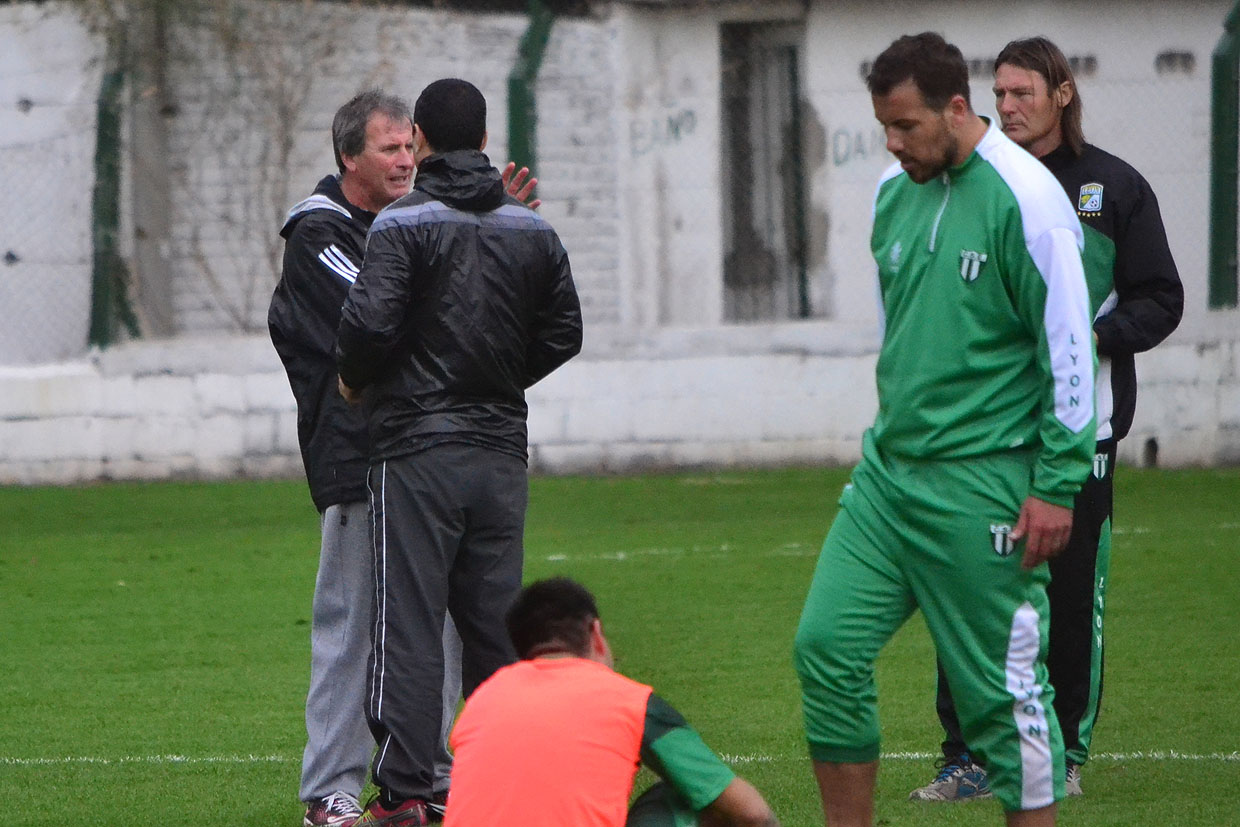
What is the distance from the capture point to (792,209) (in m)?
17.5

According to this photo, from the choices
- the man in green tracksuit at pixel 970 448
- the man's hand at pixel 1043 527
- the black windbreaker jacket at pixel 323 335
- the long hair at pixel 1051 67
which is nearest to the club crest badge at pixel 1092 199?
the long hair at pixel 1051 67

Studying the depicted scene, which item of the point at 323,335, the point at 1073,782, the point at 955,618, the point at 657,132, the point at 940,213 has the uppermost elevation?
the point at 657,132

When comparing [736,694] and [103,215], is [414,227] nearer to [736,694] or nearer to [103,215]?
[736,694]

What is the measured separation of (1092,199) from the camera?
5812mm

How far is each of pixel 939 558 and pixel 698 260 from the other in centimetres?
1300

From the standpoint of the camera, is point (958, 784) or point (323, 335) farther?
point (958, 784)

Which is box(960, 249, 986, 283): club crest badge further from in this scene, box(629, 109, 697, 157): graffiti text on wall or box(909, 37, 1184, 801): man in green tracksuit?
box(629, 109, 697, 157): graffiti text on wall

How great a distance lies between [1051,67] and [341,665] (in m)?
2.69

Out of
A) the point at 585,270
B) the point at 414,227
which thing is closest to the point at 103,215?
the point at 585,270

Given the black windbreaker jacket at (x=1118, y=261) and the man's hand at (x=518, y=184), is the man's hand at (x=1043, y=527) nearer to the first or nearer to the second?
the black windbreaker jacket at (x=1118, y=261)

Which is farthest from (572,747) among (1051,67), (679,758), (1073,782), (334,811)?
(1051,67)

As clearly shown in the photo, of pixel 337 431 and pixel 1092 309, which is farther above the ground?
pixel 1092 309

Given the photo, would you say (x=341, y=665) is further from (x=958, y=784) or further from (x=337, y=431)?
(x=958, y=784)

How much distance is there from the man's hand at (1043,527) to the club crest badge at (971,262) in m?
0.53
